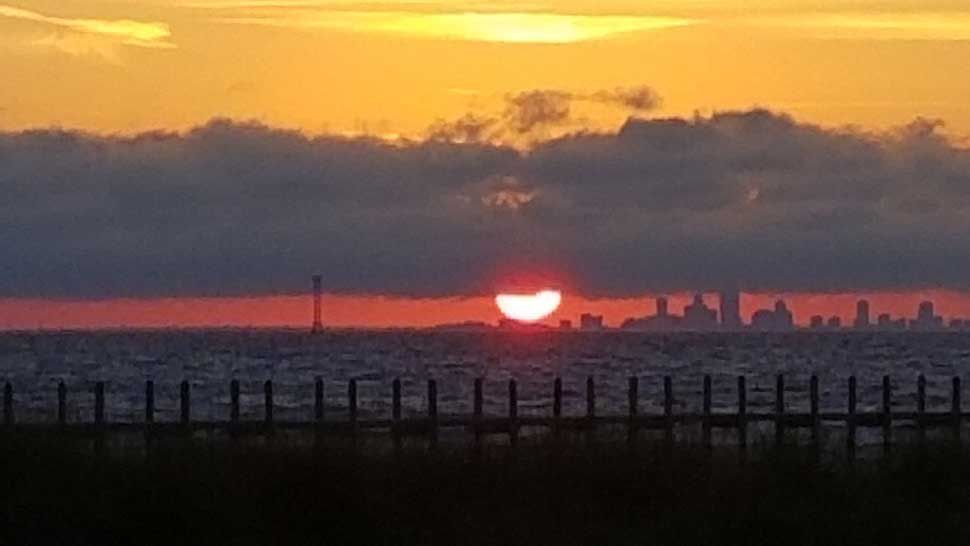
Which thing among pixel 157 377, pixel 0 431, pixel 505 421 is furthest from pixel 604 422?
pixel 157 377

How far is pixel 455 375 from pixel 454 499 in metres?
69.3

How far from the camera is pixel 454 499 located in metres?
20.7

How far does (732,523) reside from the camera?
762 inches

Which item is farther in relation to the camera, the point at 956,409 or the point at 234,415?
the point at 956,409

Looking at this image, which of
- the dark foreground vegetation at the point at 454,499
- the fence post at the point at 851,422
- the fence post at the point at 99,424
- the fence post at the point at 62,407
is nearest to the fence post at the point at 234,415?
the fence post at the point at 99,424

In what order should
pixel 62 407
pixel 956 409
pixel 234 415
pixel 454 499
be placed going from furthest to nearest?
pixel 956 409
pixel 234 415
pixel 62 407
pixel 454 499

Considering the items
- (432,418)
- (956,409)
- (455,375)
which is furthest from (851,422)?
(455,375)

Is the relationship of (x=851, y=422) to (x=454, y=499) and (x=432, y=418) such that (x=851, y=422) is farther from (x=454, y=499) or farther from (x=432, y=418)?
(x=454, y=499)

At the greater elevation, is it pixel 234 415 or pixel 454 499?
pixel 234 415

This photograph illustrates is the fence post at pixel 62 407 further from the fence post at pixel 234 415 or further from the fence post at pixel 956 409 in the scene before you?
the fence post at pixel 956 409

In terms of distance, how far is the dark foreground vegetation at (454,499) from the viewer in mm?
19188

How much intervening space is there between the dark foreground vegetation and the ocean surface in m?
11.1

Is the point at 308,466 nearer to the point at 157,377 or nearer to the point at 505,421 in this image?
the point at 505,421

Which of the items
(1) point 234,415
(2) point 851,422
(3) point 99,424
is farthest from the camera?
(2) point 851,422
